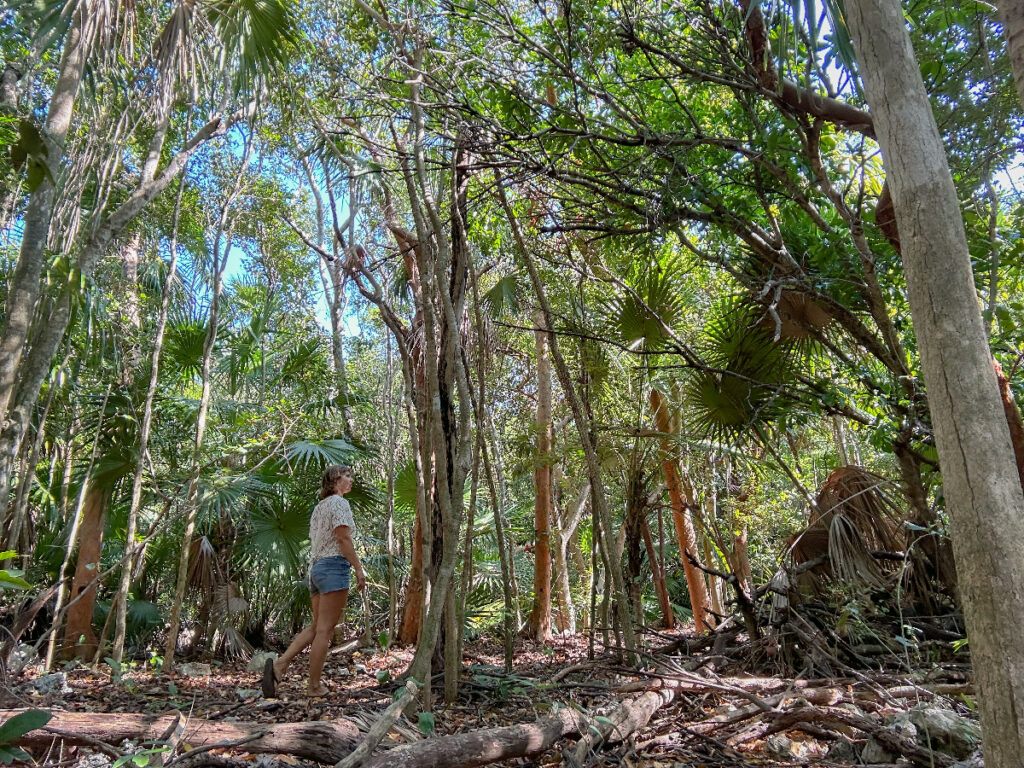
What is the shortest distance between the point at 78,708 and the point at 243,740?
1.97 m

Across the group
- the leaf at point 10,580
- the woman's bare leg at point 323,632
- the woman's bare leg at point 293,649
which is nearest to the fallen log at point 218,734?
the leaf at point 10,580

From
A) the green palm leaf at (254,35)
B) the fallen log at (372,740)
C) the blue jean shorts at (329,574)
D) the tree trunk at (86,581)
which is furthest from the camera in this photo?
the tree trunk at (86,581)

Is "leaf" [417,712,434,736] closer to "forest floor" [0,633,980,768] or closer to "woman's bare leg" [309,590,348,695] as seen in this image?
"forest floor" [0,633,980,768]

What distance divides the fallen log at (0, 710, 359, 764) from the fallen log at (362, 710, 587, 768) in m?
0.37

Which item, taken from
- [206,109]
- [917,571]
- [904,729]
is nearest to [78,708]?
[904,729]

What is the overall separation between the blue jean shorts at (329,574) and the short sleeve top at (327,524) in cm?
4

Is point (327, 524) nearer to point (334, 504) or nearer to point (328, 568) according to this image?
point (334, 504)

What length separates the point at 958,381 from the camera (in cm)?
165

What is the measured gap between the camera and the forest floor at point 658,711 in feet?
8.04

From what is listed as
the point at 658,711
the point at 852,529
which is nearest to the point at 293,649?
the point at 658,711

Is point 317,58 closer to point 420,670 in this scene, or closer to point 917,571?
point 420,670

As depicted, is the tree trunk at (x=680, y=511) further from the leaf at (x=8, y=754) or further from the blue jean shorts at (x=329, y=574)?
the leaf at (x=8, y=754)

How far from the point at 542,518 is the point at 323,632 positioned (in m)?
3.98

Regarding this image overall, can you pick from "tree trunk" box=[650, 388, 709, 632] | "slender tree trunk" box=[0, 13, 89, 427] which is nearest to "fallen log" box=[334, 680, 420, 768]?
"slender tree trunk" box=[0, 13, 89, 427]
